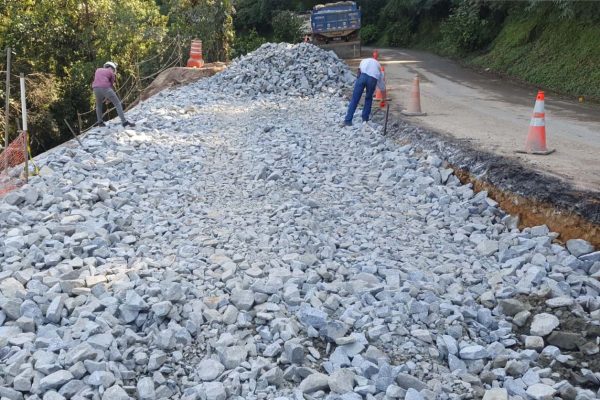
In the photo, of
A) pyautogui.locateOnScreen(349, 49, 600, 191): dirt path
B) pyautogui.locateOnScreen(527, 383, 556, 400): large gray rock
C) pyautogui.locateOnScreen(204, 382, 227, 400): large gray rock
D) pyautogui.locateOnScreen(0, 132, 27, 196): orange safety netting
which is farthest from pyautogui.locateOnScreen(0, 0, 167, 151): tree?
pyautogui.locateOnScreen(527, 383, 556, 400): large gray rock

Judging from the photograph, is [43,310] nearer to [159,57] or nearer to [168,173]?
[168,173]

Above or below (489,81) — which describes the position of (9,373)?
below

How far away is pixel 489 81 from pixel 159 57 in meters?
11.7

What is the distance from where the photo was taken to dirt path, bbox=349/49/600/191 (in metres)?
6.78

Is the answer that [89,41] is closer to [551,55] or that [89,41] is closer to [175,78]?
[175,78]

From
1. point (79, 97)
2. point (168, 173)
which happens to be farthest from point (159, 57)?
point (168, 173)

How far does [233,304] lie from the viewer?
4465 mm

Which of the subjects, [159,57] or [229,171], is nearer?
[229,171]

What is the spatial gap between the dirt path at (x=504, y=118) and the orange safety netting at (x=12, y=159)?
6.11 m

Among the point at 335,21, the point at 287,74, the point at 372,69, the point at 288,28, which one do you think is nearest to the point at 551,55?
the point at 287,74

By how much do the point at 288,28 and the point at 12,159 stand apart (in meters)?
20.0

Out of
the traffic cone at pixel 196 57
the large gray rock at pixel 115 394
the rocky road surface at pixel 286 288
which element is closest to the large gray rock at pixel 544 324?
the rocky road surface at pixel 286 288

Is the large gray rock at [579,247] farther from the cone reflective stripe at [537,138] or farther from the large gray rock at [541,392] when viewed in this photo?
the cone reflective stripe at [537,138]

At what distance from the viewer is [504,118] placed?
10.1 metres
